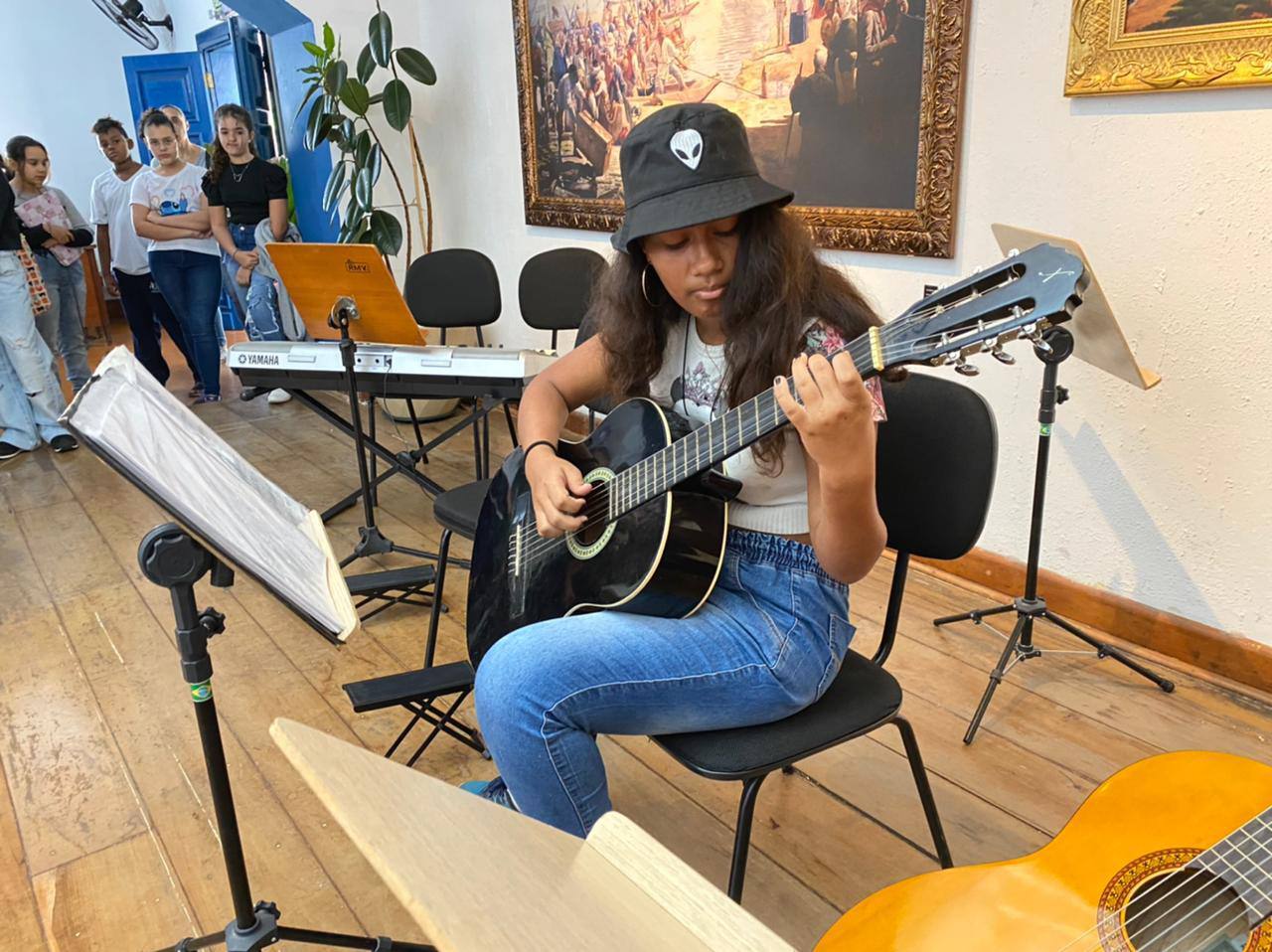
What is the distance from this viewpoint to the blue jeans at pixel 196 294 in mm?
4883

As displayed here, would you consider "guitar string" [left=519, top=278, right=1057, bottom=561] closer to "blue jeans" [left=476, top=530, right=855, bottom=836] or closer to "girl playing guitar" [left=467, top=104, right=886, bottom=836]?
"girl playing guitar" [left=467, top=104, right=886, bottom=836]

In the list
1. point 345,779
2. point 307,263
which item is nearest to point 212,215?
point 307,263

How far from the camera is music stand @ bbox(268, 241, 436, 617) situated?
249 centimetres

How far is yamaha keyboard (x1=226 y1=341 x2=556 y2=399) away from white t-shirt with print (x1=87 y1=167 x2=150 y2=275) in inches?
109

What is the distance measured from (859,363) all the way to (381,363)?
6.51 ft

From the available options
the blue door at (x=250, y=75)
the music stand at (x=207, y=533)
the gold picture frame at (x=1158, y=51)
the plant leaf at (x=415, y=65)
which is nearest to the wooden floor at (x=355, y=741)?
the music stand at (x=207, y=533)

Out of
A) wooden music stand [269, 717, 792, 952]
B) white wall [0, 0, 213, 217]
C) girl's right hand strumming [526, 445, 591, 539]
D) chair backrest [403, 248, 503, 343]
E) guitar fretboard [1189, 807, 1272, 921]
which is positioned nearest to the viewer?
wooden music stand [269, 717, 792, 952]

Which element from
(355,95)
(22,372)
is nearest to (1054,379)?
(355,95)

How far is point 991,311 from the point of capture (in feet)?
3.31

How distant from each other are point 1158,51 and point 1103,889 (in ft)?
6.09

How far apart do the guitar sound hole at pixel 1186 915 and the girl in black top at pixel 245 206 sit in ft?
15.9

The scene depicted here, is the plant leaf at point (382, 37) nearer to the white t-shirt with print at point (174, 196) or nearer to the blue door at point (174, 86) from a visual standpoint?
the white t-shirt with print at point (174, 196)

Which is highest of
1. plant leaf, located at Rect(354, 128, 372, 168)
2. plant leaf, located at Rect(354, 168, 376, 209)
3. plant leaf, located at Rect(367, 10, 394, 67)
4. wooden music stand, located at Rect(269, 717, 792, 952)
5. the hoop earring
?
plant leaf, located at Rect(367, 10, 394, 67)

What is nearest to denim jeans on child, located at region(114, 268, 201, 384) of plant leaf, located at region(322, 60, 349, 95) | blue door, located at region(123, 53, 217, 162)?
plant leaf, located at region(322, 60, 349, 95)
